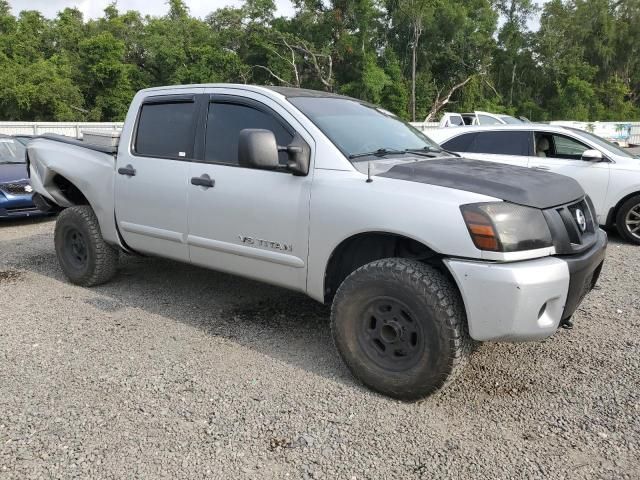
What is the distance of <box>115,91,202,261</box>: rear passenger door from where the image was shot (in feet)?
14.5

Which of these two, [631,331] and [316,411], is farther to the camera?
[631,331]

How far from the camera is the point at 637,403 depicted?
3.27m

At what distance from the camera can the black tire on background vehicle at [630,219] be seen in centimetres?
748

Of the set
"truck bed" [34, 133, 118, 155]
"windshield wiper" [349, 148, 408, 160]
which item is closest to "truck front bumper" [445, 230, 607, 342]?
"windshield wiper" [349, 148, 408, 160]

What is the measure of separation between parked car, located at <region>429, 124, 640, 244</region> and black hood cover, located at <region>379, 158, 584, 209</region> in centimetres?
449

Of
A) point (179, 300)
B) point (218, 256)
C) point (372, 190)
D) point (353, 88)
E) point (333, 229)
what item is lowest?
point (179, 300)

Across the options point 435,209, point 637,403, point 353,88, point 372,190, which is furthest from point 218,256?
point 353,88

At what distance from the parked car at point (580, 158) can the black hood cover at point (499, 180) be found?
4.49 meters

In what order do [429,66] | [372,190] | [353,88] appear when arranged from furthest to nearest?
[429,66]
[353,88]
[372,190]

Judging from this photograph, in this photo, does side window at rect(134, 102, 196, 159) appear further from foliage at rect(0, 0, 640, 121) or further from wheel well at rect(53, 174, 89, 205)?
foliage at rect(0, 0, 640, 121)

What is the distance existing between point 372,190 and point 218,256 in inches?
56.0

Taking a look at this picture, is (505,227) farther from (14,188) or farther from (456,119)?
(456,119)

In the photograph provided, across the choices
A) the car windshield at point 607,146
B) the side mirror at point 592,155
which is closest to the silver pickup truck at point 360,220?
A: the side mirror at point 592,155

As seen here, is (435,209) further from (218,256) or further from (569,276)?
(218,256)
